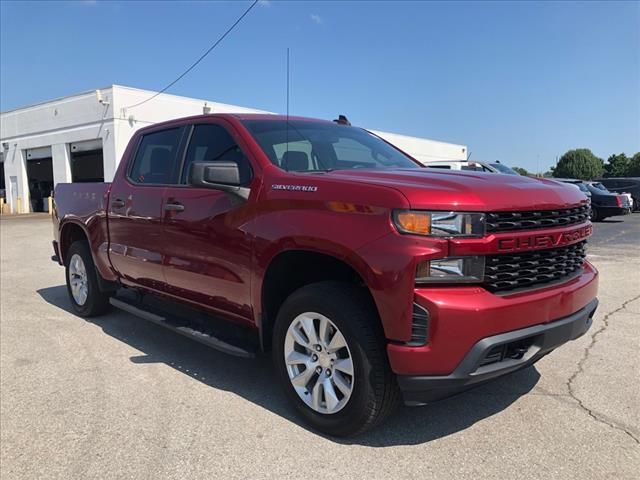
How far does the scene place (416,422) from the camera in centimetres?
334

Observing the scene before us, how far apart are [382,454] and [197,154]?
274cm

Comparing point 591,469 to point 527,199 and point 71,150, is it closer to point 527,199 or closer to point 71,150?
point 527,199

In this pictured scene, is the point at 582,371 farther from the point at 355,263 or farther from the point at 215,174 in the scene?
the point at 215,174

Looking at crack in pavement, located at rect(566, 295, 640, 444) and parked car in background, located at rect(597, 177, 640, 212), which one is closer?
crack in pavement, located at rect(566, 295, 640, 444)

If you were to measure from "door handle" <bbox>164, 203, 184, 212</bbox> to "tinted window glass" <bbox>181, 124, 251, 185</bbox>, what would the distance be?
217 mm

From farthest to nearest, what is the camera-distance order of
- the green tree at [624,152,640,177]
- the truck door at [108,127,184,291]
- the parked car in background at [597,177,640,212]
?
the green tree at [624,152,640,177], the parked car in background at [597,177,640,212], the truck door at [108,127,184,291]

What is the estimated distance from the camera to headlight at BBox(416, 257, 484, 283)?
8.76 ft

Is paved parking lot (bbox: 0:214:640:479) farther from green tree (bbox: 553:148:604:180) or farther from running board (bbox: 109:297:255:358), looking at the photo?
green tree (bbox: 553:148:604:180)

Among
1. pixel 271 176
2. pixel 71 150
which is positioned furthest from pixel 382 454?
pixel 71 150

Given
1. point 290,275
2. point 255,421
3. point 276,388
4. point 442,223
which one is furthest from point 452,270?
point 276,388

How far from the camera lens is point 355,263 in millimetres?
2869

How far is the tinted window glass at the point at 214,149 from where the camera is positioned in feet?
12.5

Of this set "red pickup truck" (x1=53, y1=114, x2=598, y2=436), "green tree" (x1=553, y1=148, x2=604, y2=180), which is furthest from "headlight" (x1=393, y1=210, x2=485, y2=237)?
"green tree" (x1=553, y1=148, x2=604, y2=180)

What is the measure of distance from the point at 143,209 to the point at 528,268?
3231 millimetres
